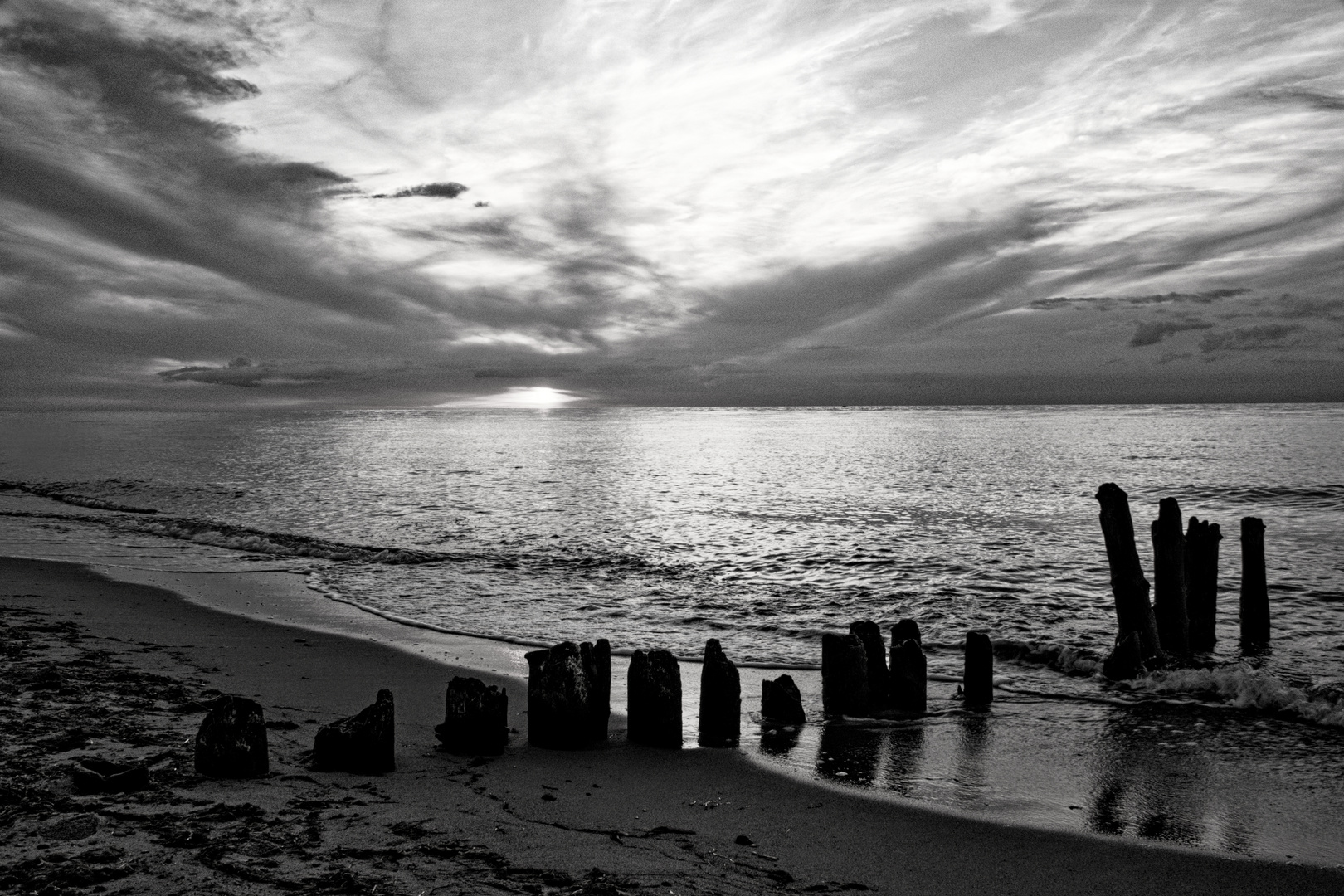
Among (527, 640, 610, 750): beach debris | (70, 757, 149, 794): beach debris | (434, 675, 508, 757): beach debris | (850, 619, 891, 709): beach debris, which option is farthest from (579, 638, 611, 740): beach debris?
(70, 757, 149, 794): beach debris

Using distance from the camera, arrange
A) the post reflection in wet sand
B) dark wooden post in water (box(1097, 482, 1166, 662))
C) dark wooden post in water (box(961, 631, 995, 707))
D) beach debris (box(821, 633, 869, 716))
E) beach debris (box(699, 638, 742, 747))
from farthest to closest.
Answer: dark wooden post in water (box(1097, 482, 1166, 662)) → dark wooden post in water (box(961, 631, 995, 707)) → beach debris (box(821, 633, 869, 716)) → beach debris (box(699, 638, 742, 747)) → the post reflection in wet sand

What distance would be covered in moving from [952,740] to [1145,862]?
3.04 meters

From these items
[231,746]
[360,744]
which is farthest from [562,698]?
[231,746]

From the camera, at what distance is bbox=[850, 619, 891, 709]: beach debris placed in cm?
947

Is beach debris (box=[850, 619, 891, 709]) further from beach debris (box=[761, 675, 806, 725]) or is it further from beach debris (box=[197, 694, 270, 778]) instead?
beach debris (box=[197, 694, 270, 778])

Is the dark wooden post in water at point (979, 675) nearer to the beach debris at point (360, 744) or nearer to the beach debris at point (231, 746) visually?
the beach debris at point (360, 744)

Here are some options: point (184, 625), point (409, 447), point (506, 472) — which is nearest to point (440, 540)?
point (184, 625)

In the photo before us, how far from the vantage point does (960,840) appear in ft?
20.1

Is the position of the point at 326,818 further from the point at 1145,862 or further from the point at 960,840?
the point at 1145,862

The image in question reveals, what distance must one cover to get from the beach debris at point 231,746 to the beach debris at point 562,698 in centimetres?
241

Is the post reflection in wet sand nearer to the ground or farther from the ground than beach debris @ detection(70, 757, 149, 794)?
nearer to the ground

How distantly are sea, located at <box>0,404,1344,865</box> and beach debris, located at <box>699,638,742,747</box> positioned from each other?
0.24m

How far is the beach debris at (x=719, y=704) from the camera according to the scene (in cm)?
820

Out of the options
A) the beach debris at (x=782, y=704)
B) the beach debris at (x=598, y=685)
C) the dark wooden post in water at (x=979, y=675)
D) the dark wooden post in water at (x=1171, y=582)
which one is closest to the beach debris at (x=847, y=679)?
the beach debris at (x=782, y=704)
